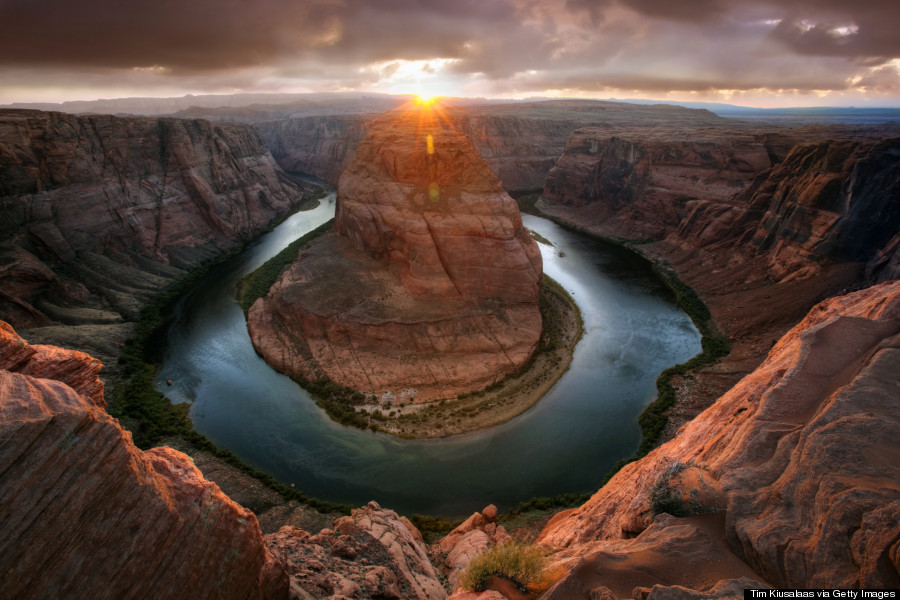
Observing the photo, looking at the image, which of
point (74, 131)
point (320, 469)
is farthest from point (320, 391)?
point (74, 131)

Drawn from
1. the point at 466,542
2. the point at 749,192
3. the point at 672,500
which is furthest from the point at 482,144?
the point at 672,500

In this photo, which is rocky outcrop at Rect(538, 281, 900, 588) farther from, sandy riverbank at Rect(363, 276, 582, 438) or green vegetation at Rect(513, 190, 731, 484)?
sandy riverbank at Rect(363, 276, 582, 438)

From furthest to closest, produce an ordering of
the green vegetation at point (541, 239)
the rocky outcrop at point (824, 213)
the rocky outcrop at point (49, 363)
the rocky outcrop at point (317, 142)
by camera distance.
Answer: the rocky outcrop at point (317, 142), the green vegetation at point (541, 239), the rocky outcrop at point (824, 213), the rocky outcrop at point (49, 363)

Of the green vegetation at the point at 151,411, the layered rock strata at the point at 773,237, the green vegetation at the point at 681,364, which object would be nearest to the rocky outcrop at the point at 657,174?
the layered rock strata at the point at 773,237

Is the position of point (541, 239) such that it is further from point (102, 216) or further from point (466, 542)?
point (102, 216)

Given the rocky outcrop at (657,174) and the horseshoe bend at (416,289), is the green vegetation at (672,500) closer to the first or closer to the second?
Result: the horseshoe bend at (416,289)

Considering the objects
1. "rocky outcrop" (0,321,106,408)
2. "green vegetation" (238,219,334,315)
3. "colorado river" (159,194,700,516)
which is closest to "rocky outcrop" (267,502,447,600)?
"colorado river" (159,194,700,516)

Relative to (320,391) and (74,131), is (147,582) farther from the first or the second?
(74,131)
